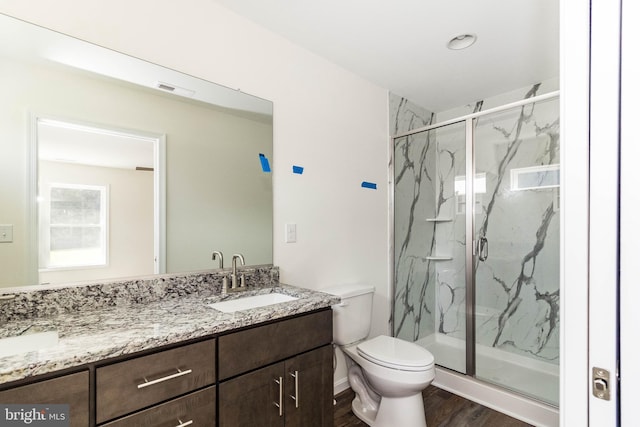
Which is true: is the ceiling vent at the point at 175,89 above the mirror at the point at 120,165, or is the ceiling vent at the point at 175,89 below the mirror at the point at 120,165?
above

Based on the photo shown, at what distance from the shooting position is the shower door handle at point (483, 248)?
2549mm

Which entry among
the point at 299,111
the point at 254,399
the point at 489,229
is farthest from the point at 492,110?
the point at 254,399

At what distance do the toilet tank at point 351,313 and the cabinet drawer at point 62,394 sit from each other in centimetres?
137

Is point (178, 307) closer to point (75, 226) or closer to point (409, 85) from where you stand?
point (75, 226)

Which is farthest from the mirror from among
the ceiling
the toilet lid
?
the toilet lid

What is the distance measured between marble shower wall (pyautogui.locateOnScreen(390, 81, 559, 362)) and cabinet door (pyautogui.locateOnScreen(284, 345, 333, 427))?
4.64 ft

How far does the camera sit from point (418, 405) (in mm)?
1827

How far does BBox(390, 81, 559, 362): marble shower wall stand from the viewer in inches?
96.1

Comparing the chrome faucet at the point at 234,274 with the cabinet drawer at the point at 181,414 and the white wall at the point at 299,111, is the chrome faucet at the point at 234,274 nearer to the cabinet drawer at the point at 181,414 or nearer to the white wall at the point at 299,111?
the white wall at the point at 299,111

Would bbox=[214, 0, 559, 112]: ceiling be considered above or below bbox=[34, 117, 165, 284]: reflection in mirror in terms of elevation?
above

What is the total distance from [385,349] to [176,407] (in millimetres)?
1258

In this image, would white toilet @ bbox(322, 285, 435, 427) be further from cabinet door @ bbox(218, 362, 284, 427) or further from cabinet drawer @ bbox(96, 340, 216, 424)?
cabinet drawer @ bbox(96, 340, 216, 424)

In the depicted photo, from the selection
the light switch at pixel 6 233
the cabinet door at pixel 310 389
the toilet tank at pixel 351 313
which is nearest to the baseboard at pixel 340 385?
the toilet tank at pixel 351 313
